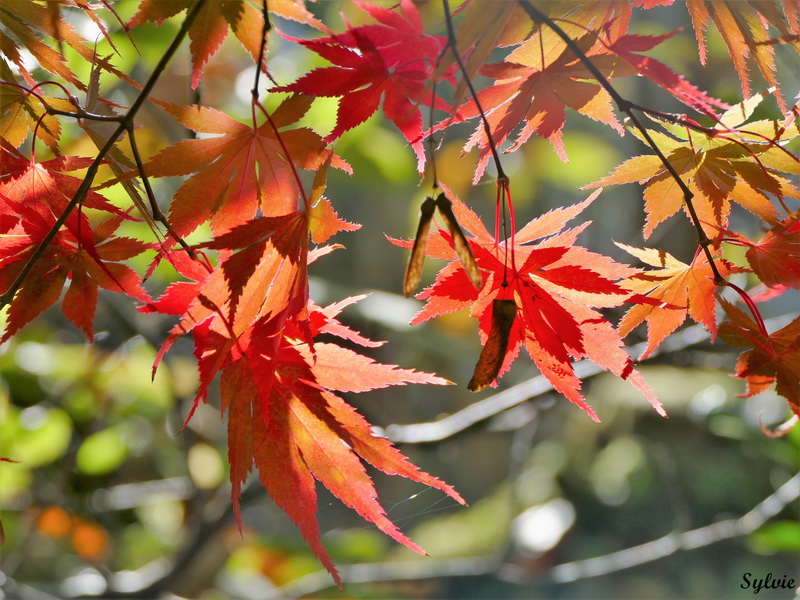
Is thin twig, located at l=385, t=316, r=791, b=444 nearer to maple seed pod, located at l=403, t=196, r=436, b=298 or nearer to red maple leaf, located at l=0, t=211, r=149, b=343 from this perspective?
red maple leaf, located at l=0, t=211, r=149, b=343

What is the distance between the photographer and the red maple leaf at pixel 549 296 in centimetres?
46

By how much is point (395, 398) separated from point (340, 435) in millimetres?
2031

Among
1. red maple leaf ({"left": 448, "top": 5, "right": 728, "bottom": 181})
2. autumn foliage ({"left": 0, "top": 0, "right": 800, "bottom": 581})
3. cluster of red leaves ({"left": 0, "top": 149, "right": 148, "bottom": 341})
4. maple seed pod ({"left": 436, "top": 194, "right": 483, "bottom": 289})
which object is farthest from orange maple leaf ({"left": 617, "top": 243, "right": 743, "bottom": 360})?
cluster of red leaves ({"left": 0, "top": 149, "right": 148, "bottom": 341})

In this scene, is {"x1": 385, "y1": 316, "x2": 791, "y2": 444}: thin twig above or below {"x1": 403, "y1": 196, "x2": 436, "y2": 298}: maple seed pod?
below

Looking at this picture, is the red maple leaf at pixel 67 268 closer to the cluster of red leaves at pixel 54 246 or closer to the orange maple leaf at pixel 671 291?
the cluster of red leaves at pixel 54 246

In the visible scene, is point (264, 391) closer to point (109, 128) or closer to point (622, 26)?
point (109, 128)

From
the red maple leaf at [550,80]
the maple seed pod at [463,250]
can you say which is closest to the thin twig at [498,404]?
the red maple leaf at [550,80]

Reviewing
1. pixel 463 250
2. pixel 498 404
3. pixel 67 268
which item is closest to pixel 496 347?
pixel 463 250

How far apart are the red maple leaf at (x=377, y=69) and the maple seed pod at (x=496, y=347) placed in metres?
0.15

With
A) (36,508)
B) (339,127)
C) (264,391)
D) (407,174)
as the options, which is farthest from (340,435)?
(36,508)

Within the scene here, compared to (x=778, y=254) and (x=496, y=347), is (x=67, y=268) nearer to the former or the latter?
(x=496, y=347)

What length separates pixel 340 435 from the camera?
0.47 m

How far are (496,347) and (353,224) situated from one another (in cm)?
16

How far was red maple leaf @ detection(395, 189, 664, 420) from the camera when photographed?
18.3 inches
